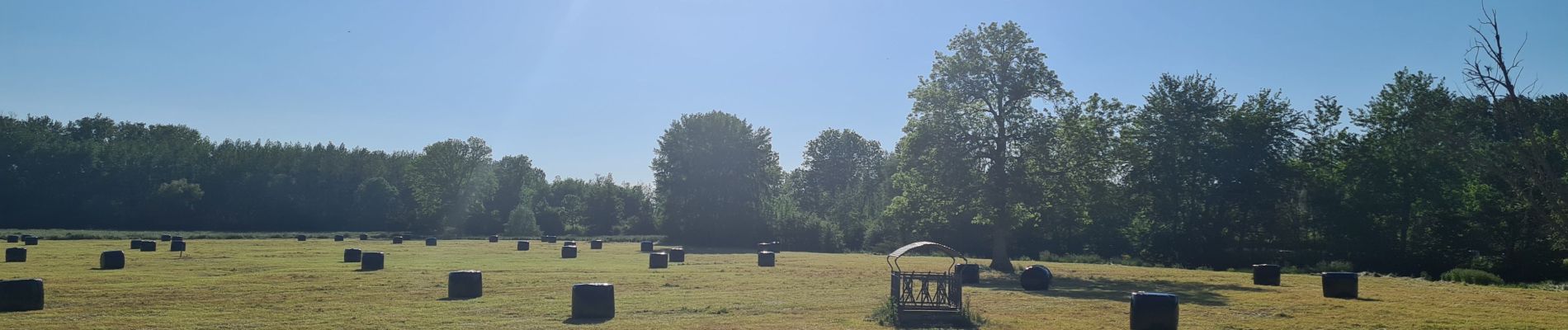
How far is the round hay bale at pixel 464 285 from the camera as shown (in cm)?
2353

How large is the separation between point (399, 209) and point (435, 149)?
14.1 meters

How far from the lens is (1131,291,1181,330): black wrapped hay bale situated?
17516 millimetres

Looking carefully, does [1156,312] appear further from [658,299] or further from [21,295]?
[21,295]

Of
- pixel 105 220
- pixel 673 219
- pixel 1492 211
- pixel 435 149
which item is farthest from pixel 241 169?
pixel 1492 211

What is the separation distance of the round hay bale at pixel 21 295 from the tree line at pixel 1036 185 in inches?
920

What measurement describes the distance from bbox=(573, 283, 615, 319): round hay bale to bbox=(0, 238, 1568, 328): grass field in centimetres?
38

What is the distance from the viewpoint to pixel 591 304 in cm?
1919

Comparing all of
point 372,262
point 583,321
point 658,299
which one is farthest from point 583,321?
point 372,262

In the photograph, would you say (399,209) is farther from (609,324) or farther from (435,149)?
(609,324)

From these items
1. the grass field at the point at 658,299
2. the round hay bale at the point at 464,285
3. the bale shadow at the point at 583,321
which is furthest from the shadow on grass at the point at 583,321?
the round hay bale at the point at 464,285

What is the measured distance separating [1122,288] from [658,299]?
53.8 feet

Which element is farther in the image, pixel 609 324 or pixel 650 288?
pixel 650 288

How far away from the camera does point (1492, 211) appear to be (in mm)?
48031

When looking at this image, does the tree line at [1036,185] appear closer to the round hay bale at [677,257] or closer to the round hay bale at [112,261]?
the round hay bale at [677,257]
